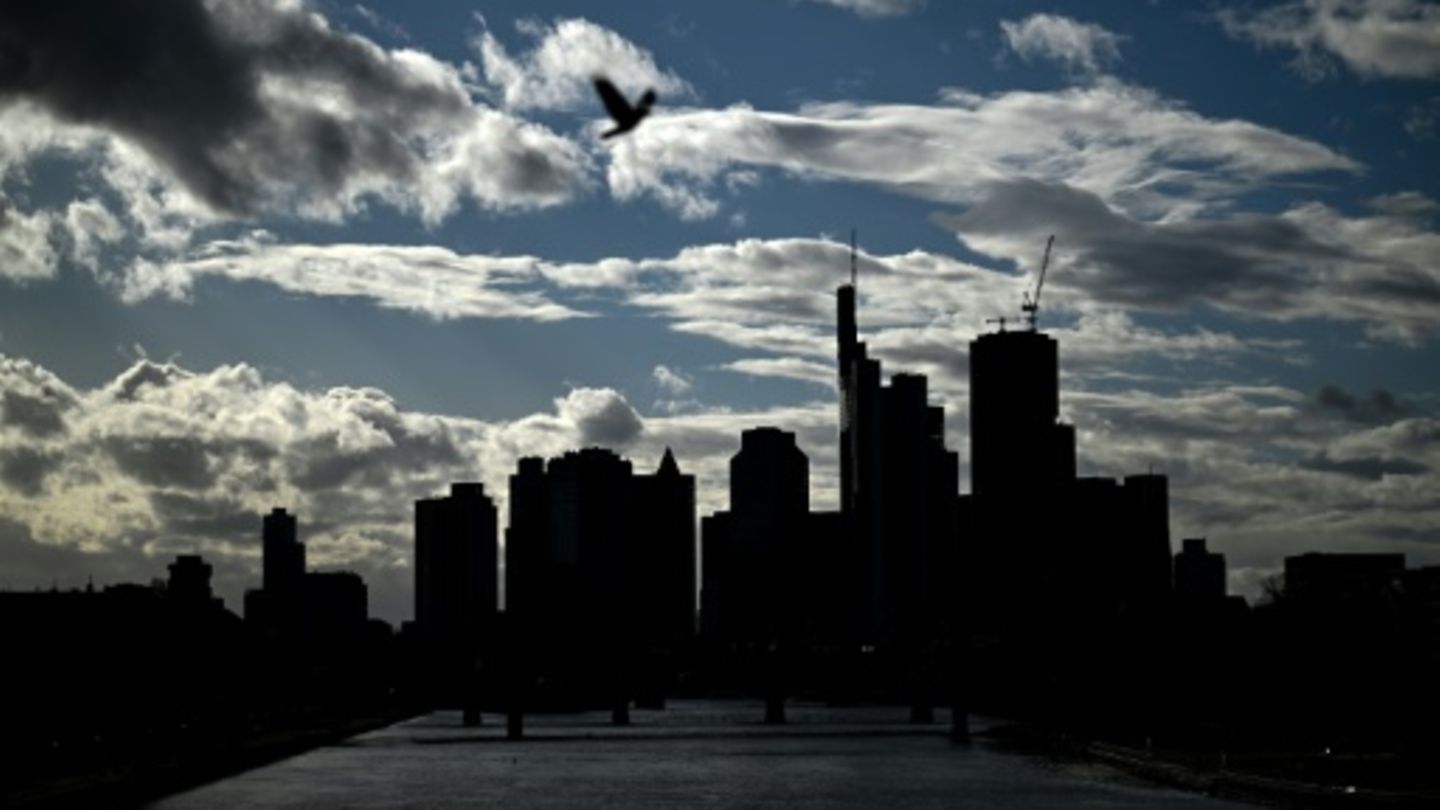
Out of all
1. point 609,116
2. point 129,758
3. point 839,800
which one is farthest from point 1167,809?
point 609,116

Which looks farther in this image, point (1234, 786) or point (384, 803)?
point (384, 803)

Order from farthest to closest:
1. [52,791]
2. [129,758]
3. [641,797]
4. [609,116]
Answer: [129,758] → [641,797] → [52,791] → [609,116]

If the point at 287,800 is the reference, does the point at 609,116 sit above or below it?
above

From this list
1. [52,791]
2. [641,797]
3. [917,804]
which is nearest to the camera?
[52,791]

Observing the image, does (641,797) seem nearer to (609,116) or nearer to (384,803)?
(384,803)
